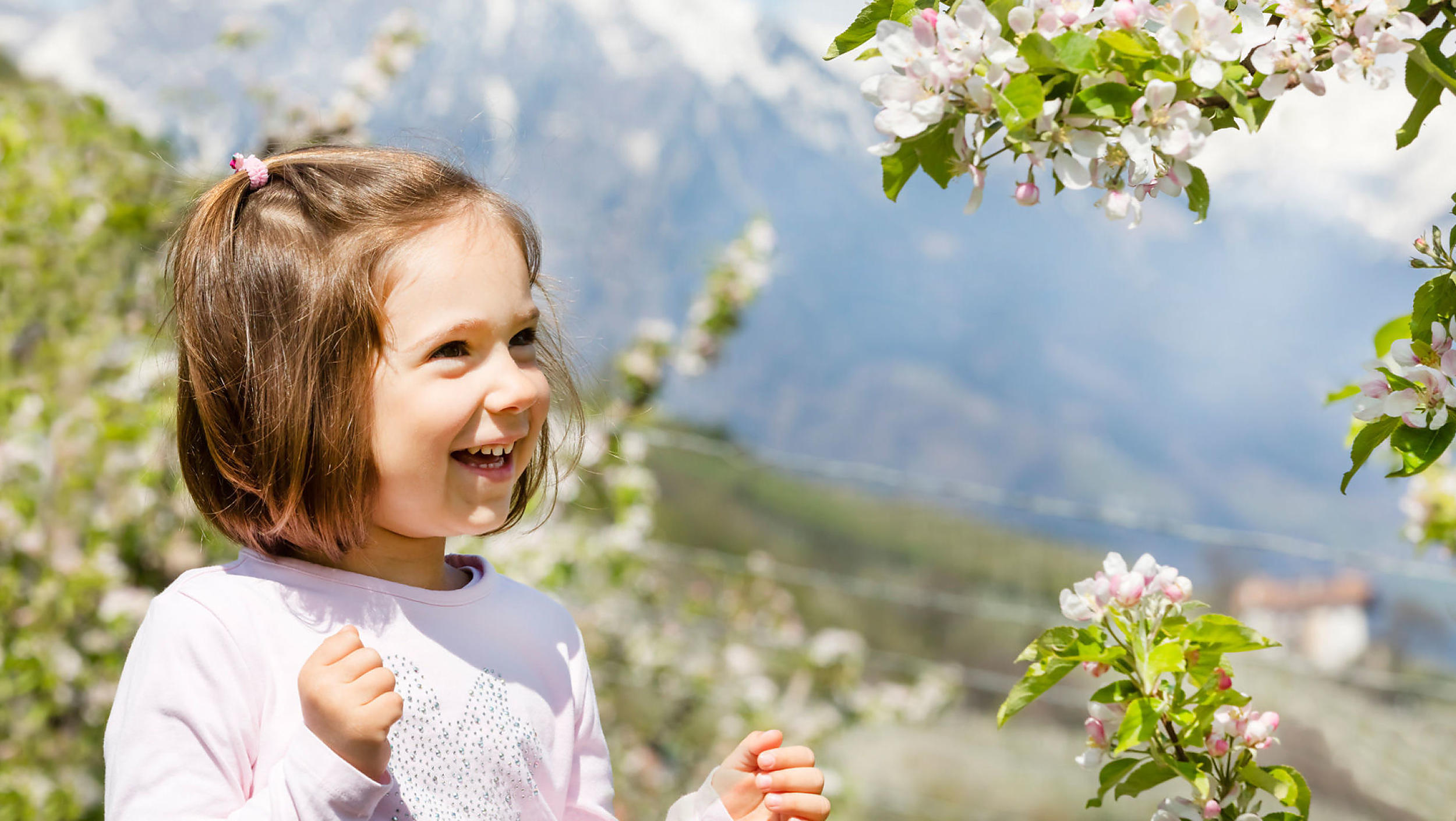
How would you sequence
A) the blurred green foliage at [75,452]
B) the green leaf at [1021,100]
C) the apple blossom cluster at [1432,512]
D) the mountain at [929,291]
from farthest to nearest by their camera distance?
the mountain at [929,291], the blurred green foliage at [75,452], the apple blossom cluster at [1432,512], the green leaf at [1021,100]

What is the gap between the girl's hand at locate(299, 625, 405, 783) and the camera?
0.67 meters

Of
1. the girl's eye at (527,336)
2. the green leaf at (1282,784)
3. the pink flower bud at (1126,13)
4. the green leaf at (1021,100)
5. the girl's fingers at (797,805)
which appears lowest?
the girl's fingers at (797,805)

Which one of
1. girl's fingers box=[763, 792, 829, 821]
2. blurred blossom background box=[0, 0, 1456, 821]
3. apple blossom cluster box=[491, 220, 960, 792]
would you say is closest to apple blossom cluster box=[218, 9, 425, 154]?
blurred blossom background box=[0, 0, 1456, 821]

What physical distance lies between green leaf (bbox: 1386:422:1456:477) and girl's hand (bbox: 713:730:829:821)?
44 centimetres

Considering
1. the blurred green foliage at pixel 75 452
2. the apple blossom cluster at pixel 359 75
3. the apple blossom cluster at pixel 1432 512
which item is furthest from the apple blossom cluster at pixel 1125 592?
the apple blossom cluster at pixel 359 75

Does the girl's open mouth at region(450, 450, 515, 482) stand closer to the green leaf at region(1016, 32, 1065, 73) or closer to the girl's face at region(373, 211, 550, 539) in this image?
the girl's face at region(373, 211, 550, 539)

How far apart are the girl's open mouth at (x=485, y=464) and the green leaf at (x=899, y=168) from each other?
0.36 meters

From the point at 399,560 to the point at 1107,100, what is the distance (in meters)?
0.60

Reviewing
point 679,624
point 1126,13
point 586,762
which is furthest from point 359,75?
point 1126,13

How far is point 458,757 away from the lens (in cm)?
81

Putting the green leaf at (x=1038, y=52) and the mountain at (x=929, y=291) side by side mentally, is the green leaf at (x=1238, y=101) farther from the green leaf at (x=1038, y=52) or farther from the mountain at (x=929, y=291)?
the mountain at (x=929, y=291)

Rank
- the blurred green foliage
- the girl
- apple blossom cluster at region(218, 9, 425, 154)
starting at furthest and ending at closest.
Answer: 1. apple blossom cluster at region(218, 9, 425, 154)
2. the blurred green foliage
3. the girl

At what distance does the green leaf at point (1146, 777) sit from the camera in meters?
0.73

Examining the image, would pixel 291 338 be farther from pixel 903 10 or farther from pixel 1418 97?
pixel 1418 97
